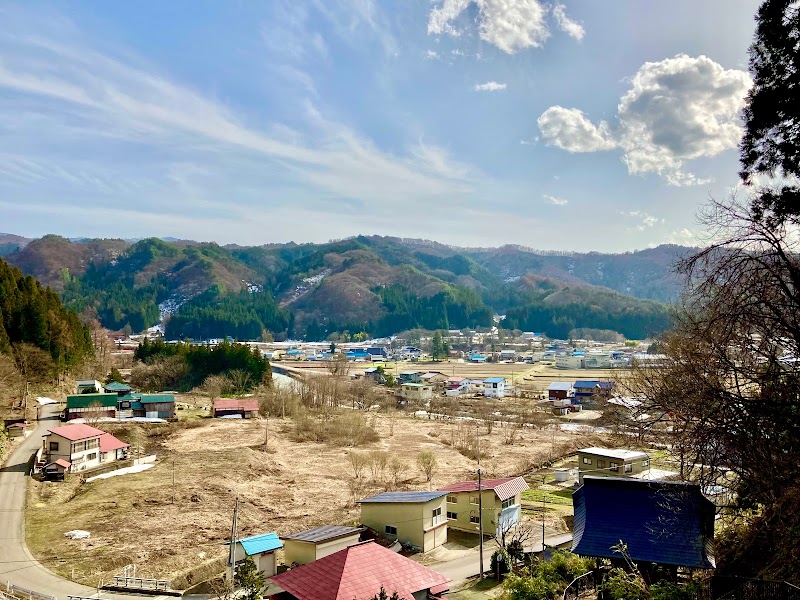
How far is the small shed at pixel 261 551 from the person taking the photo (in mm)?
12891

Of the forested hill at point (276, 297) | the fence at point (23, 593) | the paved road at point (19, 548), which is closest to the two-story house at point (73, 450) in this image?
the paved road at point (19, 548)

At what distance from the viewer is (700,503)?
1005 centimetres

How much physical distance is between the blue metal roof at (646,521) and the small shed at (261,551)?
269 inches

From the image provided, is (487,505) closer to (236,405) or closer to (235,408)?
(235,408)

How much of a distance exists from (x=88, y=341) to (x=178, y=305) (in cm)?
11114

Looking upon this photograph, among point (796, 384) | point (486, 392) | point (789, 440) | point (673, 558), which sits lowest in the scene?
point (486, 392)

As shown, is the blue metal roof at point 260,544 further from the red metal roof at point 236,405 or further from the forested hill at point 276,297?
the forested hill at point 276,297

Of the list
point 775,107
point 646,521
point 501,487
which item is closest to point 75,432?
point 501,487

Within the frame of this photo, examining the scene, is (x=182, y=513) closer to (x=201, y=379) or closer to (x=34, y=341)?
(x=34, y=341)

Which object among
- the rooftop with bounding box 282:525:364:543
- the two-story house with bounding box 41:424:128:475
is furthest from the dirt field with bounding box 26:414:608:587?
the rooftop with bounding box 282:525:364:543

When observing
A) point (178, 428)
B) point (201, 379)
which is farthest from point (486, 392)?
point (178, 428)

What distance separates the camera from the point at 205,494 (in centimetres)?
1977

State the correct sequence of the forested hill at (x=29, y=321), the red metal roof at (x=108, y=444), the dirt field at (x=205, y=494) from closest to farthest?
1. the dirt field at (x=205, y=494)
2. the red metal roof at (x=108, y=444)
3. the forested hill at (x=29, y=321)

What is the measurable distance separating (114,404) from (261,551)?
2417 cm
